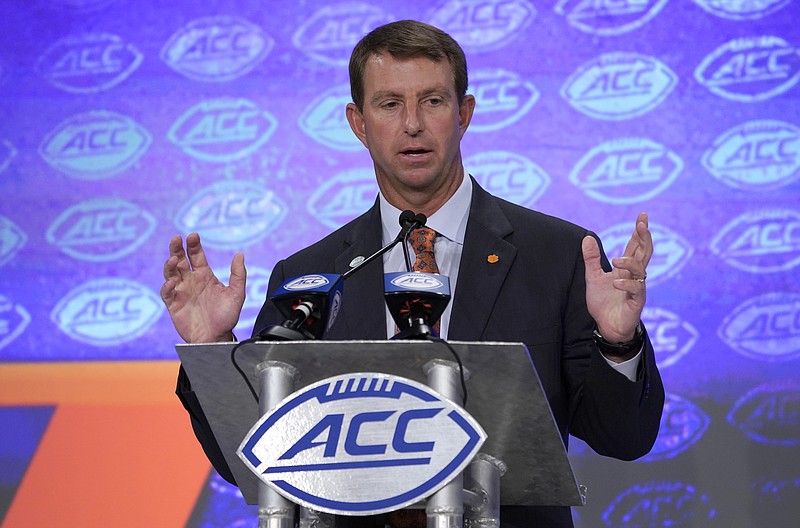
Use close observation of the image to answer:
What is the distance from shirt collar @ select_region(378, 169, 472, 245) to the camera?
8.30 ft

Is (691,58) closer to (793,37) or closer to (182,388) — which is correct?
(793,37)

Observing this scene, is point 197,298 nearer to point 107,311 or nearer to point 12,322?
point 107,311

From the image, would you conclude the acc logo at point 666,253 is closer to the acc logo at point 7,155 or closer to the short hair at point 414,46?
the short hair at point 414,46

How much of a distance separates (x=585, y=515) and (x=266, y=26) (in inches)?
89.6

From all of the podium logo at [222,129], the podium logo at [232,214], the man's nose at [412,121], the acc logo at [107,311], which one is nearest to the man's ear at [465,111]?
the man's nose at [412,121]

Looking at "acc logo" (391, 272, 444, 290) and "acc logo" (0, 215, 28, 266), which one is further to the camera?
"acc logo" (0, 215, 28, 266)

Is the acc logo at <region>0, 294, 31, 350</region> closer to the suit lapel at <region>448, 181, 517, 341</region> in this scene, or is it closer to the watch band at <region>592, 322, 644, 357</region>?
the suit lapel at <region>448, 181, 517, 341</region>

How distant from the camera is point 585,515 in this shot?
3.39 meters

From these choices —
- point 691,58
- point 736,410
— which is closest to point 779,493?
point 736,410

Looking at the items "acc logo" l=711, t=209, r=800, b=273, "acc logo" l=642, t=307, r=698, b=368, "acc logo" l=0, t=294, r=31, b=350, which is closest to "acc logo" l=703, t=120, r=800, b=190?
"acc logo" l=711, t=209, r=800, b=273

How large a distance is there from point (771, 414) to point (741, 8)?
4.93 feet

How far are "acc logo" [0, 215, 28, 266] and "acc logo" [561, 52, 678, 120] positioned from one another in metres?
2.24

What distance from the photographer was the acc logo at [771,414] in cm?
336

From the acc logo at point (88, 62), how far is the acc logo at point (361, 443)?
301 centimetres
